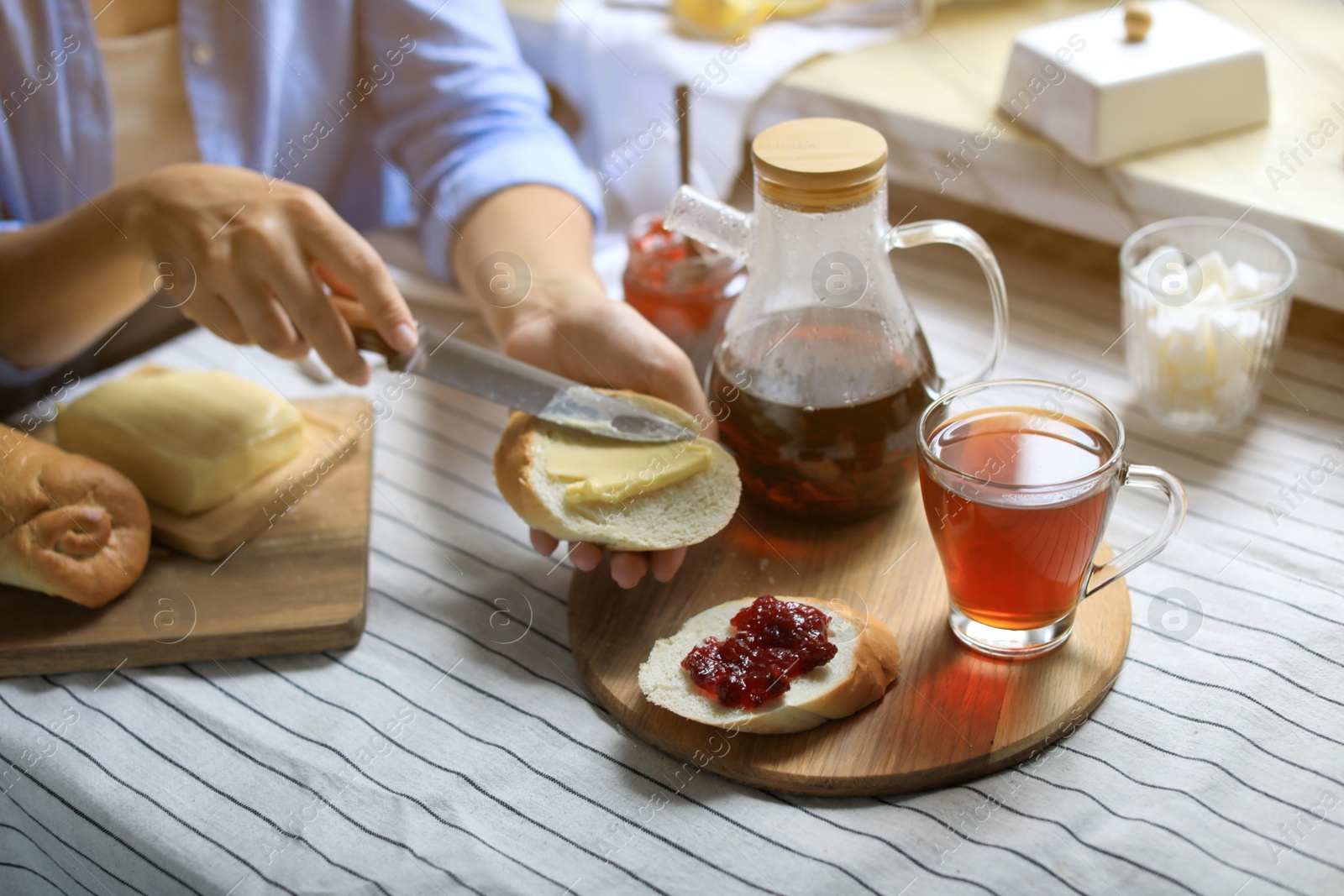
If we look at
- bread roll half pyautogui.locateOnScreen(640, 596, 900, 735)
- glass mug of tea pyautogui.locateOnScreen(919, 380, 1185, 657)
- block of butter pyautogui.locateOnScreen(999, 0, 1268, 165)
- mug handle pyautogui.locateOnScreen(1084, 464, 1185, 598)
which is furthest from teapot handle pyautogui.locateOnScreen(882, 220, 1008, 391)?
block of butter pyautogui.locateOnScreen(999, 0, 1268, 165)

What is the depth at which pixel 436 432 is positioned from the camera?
128 cm

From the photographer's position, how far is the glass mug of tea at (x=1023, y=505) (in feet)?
2.75

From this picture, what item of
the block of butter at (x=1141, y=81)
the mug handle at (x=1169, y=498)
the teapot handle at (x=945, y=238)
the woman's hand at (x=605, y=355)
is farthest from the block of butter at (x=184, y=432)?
the block of butter at (x=1141, y=81)

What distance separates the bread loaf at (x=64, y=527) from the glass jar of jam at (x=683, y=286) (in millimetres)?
572

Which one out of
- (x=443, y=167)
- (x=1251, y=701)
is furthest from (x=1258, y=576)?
(x=443, y=167)

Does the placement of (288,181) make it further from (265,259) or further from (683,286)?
(683,286)

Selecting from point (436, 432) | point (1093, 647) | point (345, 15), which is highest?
point (345, 15)

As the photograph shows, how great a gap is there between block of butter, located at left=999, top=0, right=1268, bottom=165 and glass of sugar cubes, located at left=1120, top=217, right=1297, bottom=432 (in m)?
0.18

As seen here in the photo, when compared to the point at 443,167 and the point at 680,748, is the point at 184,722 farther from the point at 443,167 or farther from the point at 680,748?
the point at 443,167

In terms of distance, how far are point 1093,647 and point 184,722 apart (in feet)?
2.53

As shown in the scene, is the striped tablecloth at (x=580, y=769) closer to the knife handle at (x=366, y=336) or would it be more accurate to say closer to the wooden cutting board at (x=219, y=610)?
the wooden cutting board at (x=219, y=610)

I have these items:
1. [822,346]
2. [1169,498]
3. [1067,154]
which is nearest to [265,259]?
[822,346]

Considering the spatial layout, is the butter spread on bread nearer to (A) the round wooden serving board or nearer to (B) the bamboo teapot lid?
(A) the round wooden serving board

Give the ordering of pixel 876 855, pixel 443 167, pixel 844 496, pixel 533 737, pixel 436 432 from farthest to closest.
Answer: pixel 443 167, pixel 436 432, pixel 844 496, pixel 533 737, pixel 876 855
